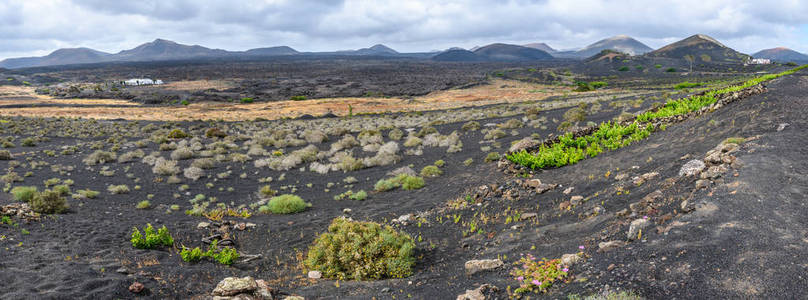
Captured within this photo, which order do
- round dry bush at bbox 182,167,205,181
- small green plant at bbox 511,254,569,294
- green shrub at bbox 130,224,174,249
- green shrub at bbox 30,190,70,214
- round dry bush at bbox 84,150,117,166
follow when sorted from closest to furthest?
small green plant at bbox 511,254,569,294, green shrub at bbox 130,224,174,249, green shrub at bbox 30,190,70,214, round dry bush at bbox 182,167,205,181, round dry bush at bbox 84,150,117,166

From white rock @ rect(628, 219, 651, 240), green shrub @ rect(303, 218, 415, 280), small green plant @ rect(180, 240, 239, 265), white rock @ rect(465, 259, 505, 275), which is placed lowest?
small green plant @ rect(180, 240, 239, 265)

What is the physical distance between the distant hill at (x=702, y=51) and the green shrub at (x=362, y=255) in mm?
161911

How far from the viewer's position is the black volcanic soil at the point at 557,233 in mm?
4809

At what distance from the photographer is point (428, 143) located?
23672 mm

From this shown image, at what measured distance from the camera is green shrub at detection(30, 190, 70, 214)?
1105cm

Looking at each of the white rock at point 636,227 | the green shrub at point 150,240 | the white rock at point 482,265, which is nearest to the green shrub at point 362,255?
the white rock at point 482,265

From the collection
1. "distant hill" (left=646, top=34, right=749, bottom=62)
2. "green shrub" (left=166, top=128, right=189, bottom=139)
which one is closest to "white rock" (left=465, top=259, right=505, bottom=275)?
"green shrub" (left=166, top=128, right=189, bottom=139)

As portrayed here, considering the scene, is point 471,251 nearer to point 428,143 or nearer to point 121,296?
point 121,296

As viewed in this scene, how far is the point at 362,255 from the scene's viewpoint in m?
7.34

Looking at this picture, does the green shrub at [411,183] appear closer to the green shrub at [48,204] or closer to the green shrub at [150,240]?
the green shrub at [150,240]

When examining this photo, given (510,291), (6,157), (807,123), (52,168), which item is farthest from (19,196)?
(807,123)

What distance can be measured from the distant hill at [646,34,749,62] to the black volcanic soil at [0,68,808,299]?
155m

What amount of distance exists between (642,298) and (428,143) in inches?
766

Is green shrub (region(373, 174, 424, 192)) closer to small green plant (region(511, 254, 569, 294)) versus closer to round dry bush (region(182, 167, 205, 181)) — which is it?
small green plant (region(511, 254, 569, 294))
